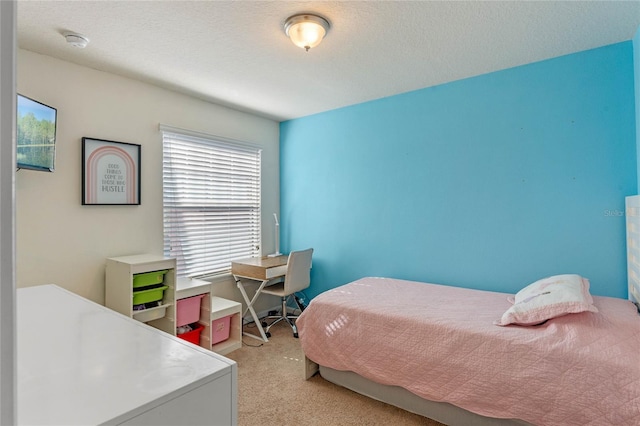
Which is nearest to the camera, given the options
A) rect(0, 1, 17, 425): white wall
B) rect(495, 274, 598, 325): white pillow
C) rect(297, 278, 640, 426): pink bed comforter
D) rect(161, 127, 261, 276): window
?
rect(0, 1, 17, 425): white wall

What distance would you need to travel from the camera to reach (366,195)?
3480 mm

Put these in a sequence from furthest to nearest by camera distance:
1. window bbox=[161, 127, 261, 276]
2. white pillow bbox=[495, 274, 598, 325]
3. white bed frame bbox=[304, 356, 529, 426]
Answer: window bbox=[161, 127, 261, 276]
white bed frame bbox=[304, 356, 529, 426]
white pillow bbox=[495, 274, 598, 325]

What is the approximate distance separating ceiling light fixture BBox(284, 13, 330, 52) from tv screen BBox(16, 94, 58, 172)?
1.58 m

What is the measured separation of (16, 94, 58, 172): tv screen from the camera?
1.88 metres

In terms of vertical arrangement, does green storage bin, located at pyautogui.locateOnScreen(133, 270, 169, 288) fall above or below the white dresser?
below

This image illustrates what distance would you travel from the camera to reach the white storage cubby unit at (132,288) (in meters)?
2.41

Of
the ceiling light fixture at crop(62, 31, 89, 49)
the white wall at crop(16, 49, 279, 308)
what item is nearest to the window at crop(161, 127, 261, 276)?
the white wall at crop(16, 49, 279, 308)

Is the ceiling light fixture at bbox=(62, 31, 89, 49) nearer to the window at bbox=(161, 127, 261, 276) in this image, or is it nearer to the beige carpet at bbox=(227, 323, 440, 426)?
the window at bbox=(161, 127, 261, 276)

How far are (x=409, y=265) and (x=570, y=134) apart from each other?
1678mm

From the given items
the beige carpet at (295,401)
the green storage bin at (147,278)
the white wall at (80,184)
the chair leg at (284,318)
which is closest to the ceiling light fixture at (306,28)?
the white wall at (80,184)

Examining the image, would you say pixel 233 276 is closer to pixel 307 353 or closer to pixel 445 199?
pixel 307 353

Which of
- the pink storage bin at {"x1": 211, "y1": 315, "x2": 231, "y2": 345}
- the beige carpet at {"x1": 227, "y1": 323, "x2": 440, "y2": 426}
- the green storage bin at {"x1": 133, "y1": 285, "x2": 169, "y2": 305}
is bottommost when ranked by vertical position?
the beige carpet at {"x1": 227, "y1": 323, "x2": 440, "y2": 426}

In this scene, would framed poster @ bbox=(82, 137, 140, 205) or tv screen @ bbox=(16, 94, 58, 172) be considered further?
framed poster @ bbox=(82, 137, 140, 205)

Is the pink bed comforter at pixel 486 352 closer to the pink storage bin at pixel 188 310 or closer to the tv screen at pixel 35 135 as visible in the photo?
the pink storage bin at pixel 188 310
